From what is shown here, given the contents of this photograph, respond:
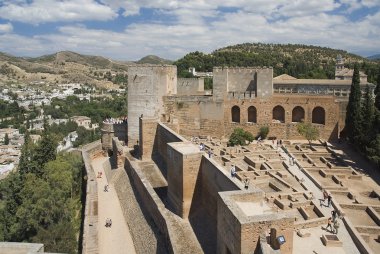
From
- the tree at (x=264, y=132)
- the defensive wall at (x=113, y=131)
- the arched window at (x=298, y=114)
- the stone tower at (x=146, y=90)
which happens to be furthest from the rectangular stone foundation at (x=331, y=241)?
the defensive wall at (x=113, y=131)

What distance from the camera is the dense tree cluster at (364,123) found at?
63.1ft

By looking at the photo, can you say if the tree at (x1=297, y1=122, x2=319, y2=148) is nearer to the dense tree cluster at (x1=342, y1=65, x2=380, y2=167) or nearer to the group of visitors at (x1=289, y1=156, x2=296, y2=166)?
the dense tree cluster at (x1=342, y1=65, x2=380, y2=167)

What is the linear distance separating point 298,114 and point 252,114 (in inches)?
116

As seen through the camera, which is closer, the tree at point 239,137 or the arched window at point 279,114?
the tree at point 239,137

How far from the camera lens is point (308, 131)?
23.2 metres

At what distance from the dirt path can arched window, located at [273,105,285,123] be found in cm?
1163

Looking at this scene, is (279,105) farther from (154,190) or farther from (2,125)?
(2,125)

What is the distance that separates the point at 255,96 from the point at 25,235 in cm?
1467

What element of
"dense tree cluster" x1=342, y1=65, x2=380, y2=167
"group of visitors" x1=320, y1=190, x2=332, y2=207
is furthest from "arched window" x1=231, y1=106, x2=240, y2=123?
"group of visitors" x1=320, y1=190, x2=332, y2=207

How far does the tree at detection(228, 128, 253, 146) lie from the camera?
74.7 ft

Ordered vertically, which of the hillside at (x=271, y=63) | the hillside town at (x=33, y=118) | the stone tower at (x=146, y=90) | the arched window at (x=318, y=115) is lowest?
the hillside town at (x=33, y=118)

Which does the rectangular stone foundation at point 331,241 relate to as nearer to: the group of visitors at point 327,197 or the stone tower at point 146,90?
the group of visitors at point 327,197

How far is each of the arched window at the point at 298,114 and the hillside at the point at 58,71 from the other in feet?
323

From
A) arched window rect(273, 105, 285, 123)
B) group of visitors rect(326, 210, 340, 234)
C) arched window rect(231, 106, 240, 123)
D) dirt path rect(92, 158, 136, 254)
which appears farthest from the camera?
arched window rect(273, 105, 285, 123)
